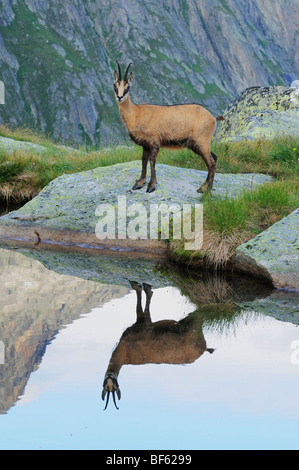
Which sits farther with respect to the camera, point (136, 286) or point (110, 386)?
point (136, 286)

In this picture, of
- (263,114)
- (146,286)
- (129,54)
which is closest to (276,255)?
(146,286)

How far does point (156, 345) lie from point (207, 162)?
5.39 m

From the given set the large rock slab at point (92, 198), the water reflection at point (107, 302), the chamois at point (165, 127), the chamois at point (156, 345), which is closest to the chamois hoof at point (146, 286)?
the water reflection at point (107, 302)

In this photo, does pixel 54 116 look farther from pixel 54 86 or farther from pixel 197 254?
pixel 197 254

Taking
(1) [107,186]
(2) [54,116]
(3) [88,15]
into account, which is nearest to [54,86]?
(2) [54,116]

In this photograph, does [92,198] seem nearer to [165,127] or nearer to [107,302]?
[165,127]

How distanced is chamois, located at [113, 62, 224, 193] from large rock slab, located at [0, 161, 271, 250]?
1.54 ft

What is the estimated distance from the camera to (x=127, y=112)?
9367mm

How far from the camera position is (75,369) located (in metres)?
4.83

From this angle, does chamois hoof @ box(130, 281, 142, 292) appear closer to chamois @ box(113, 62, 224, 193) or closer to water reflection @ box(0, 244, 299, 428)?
water reflection @ box(0, 244, 299, 428)

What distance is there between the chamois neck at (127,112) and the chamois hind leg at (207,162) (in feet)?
4.08

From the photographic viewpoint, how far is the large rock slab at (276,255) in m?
7.71

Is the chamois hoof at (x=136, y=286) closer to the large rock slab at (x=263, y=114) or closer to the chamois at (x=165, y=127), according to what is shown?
the chamois at (x=165, y=127)

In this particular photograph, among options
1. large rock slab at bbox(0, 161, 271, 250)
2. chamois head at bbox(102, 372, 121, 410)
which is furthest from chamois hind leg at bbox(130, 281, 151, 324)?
large rock slab at bbox(0, 161, 271, 250)
